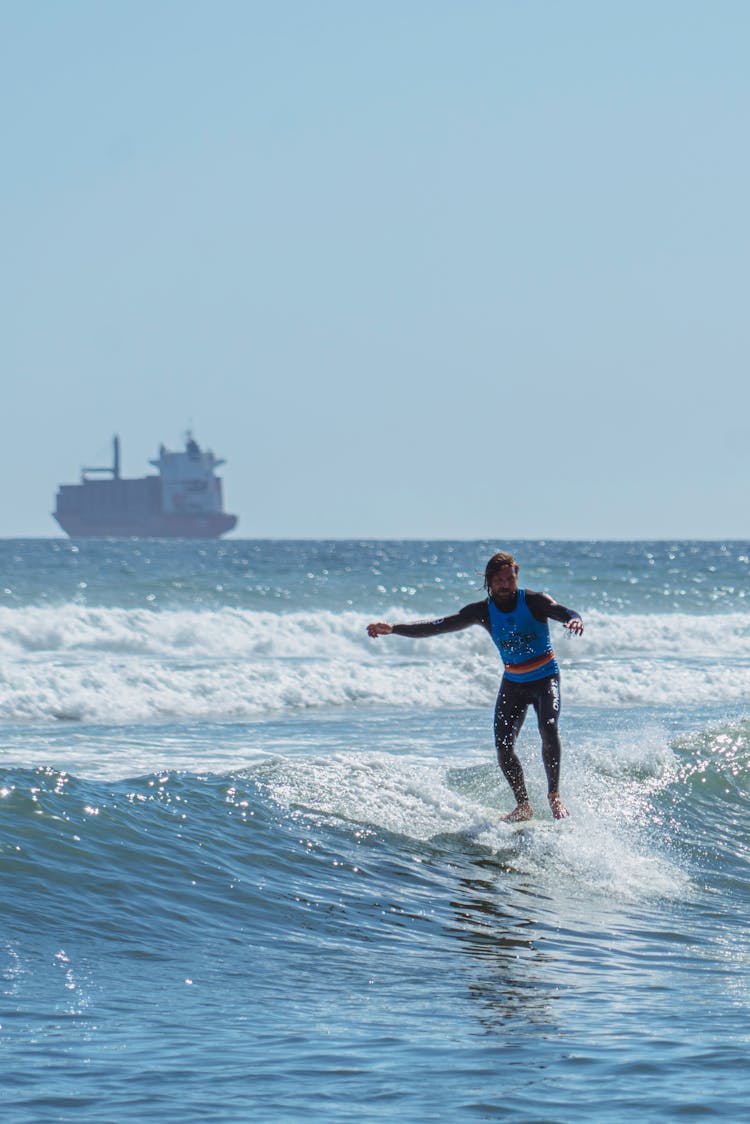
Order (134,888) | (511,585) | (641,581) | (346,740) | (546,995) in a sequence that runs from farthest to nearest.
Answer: (641,581) < (346,740) < (511,585) < (134,888) < (546,995)

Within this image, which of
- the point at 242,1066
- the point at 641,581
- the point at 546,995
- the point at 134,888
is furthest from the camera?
the point at 641,581

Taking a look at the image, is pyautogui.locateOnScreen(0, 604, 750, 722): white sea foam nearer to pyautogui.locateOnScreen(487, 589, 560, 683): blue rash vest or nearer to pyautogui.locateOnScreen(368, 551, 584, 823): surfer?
pyautogui.locateOnScreen(368, 551, 584, 823): surfer

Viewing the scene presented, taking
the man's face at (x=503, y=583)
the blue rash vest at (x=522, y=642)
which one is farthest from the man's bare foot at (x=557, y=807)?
the man's face at (x=503, y=583)

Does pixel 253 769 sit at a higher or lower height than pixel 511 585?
lower

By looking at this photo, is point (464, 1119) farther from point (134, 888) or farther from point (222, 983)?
point (134, 888)

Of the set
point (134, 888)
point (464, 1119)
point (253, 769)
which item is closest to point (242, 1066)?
point (464, 1119)

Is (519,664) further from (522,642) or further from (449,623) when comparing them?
(449,623)
